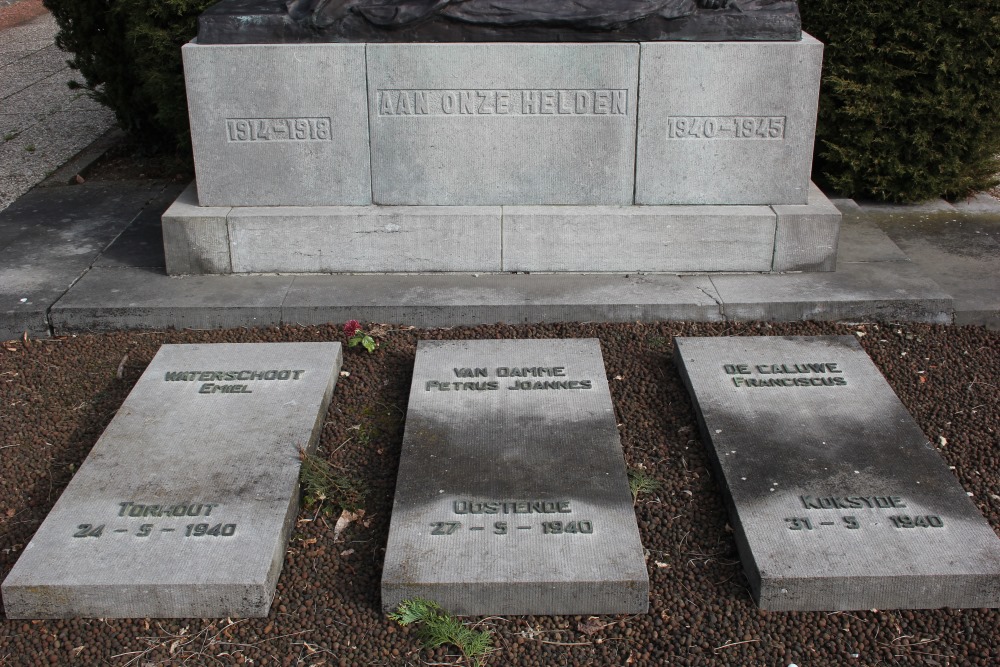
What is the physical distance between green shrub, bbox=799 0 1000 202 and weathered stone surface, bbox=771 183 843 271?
1.34 metres

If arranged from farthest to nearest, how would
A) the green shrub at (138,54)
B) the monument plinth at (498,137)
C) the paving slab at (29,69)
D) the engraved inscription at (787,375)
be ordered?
the paving slab at (29,69), the green shrub at (138,54), the monument plinth at (498,137), the engraved inscription at (787,375)

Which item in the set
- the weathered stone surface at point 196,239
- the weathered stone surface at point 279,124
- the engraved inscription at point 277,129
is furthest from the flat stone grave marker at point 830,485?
the weathered stone surface at point 196,239

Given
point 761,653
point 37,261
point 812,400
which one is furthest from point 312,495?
point 37,261

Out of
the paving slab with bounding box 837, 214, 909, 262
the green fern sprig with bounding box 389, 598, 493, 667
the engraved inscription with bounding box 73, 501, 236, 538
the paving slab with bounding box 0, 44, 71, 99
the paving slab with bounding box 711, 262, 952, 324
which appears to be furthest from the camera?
the paving slab with bounding box 0, 44, 71, 99

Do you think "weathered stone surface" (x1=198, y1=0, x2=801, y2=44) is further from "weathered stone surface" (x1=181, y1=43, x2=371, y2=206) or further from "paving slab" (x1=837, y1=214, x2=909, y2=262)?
"paving slab" (x1=837, y1=214, x2=909, y2=262)

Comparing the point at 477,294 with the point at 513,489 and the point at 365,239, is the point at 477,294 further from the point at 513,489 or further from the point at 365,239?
the point at 513,489

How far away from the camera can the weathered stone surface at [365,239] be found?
19.1 ft

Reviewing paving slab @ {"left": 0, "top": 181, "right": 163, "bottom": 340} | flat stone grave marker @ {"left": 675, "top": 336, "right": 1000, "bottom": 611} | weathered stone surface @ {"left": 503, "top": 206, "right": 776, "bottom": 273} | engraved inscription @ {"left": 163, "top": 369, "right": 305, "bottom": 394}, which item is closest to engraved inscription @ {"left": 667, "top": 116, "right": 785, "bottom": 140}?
weathered stone surface @ {"left": 503, "top": 206, "right": 776, "bottom": 273}

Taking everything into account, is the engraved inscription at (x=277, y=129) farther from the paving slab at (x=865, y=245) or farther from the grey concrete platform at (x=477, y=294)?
the paving slab at (x=865, y=245)

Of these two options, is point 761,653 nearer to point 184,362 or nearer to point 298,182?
point 184,362

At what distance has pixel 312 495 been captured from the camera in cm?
411

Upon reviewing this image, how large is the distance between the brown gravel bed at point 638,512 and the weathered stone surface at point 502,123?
36.5 inches

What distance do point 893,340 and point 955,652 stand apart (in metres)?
2.28

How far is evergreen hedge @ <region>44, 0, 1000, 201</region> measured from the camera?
6.65m
